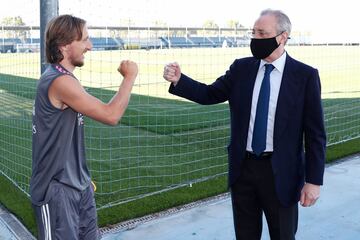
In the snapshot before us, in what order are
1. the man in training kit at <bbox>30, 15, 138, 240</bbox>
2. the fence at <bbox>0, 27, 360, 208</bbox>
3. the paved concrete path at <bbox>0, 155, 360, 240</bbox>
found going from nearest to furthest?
1. the man in training kit at <bbox>30, 15, 138, 240</bbox>
2. the paved concrete path at <bbox>0, 155, 360, 240</bbox>
3. the fence at <bbox>0, 27, 360, 208</bbox>

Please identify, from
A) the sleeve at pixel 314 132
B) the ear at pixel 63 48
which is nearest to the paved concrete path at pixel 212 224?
the sleeve at pixel 314 132

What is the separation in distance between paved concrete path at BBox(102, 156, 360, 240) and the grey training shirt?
1932mm

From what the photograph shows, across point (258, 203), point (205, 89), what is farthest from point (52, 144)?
point (258, 203)

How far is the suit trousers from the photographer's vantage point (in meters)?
3.10

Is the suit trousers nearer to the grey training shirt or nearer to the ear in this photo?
the grey training shirt

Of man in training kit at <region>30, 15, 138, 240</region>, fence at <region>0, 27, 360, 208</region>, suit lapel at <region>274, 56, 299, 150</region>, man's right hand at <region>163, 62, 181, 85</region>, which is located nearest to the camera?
→ man in training kit at <region>30, 15, 138, 240</region>

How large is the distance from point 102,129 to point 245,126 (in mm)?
6573

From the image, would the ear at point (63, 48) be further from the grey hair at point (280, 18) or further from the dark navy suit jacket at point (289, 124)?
the grey hair at point (280, 18)

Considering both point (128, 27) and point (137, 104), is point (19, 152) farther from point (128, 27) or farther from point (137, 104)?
point (137, 104)

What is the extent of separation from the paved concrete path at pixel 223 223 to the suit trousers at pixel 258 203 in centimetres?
127

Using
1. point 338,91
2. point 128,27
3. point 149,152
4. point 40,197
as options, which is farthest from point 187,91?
point 338,91

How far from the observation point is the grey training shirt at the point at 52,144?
8.45 feet

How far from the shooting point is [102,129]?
945cm

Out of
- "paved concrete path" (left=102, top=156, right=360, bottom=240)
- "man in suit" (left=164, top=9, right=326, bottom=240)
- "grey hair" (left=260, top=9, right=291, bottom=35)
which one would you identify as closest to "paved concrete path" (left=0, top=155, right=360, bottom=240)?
"paved concrete path" (left=102, top=156, right=360, bottom=240)
